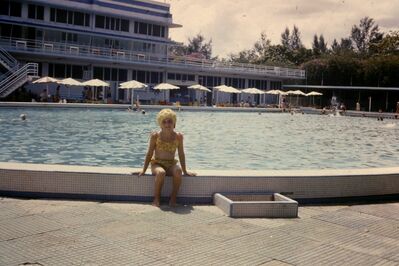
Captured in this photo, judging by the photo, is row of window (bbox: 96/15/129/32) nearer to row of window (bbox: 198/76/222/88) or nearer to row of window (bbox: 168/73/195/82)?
row of window (bbox: 168/73/195/82)

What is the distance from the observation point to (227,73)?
4462cm

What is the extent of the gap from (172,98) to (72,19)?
1083 cm

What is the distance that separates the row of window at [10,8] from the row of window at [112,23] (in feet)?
20.9

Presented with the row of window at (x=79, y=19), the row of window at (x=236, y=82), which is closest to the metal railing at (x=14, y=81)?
the row of window at (x=79, y=19)

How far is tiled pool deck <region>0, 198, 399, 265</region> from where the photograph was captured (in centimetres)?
359

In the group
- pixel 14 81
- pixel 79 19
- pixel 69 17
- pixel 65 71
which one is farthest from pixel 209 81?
pixel 14 81

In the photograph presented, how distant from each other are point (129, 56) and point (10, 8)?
9258 millimetres

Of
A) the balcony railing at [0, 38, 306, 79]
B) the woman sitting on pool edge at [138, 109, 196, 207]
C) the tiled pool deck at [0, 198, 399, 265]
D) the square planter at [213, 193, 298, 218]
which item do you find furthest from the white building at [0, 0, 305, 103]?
the square planter at [213, 193, 298, 218]

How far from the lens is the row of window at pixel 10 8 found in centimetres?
3300

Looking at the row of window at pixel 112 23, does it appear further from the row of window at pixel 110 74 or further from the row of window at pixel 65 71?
the row of window at pixel 65 71

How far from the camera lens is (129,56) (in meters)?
37.5

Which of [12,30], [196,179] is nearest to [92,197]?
[196,179]

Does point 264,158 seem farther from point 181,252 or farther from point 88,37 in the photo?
point 88,37

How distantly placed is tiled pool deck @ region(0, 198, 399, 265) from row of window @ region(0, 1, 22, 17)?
31.5 m
